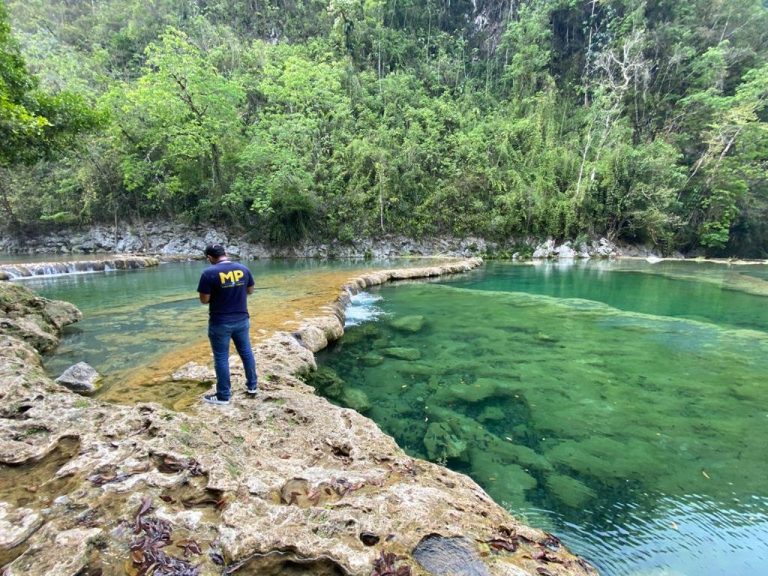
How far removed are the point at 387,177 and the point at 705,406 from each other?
78.6ft

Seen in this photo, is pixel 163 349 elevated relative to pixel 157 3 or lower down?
lower down

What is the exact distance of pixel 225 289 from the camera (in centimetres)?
400

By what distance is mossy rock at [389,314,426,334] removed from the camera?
8844 millimetres

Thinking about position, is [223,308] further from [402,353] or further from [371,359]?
[402,353]

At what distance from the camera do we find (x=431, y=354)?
7.29 meters

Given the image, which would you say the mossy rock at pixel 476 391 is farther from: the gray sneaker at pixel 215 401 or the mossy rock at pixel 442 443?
the gray sneaker at pixel 215 401

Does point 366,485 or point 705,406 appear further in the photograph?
point 705,406

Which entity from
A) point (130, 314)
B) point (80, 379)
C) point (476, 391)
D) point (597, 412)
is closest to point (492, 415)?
point (476, 391)

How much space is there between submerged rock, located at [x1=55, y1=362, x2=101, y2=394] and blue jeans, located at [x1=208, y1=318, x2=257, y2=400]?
6.36ft

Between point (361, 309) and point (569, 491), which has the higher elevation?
point (361, 309)

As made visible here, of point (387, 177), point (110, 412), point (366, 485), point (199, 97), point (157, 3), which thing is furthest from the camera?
point (157, 3)

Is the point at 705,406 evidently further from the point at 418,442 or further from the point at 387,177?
the point at 387,177

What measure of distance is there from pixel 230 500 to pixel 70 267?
20189mm

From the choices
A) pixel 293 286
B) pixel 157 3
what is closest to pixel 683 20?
pixel 293 286
